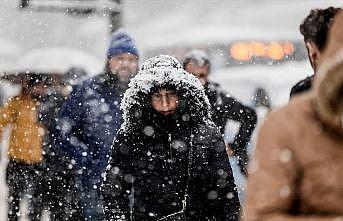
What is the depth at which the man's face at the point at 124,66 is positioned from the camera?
20.9ft

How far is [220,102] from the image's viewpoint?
23.8ft

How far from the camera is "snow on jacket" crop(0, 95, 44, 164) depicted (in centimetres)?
761

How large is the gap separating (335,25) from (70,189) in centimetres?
546

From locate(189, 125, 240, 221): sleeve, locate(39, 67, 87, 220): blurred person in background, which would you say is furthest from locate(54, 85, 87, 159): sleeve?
locate(189, 125, 240, 221): sleeve

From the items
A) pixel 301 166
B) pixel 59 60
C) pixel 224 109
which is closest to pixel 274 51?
pixel 59 60

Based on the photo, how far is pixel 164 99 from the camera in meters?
4.82

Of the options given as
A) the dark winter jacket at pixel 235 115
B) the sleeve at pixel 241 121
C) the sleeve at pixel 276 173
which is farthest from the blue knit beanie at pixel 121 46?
the sleeve at pixel 276 173

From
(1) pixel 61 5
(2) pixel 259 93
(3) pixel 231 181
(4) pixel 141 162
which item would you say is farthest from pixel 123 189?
(1) pixel 61 5

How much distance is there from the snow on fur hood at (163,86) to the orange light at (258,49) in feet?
40.8

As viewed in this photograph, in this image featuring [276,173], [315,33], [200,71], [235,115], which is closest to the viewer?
[276,173]

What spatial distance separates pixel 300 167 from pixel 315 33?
0.85 m

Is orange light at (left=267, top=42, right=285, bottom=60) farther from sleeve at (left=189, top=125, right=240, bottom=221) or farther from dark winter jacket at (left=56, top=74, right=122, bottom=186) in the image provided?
sleeve at (left=189, top=125, right=240, bottom=221)

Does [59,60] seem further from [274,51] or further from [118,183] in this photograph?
[118,183]

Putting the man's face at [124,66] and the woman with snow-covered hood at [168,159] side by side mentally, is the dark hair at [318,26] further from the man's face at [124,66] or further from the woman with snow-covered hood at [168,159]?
the man's face at [124,66]
